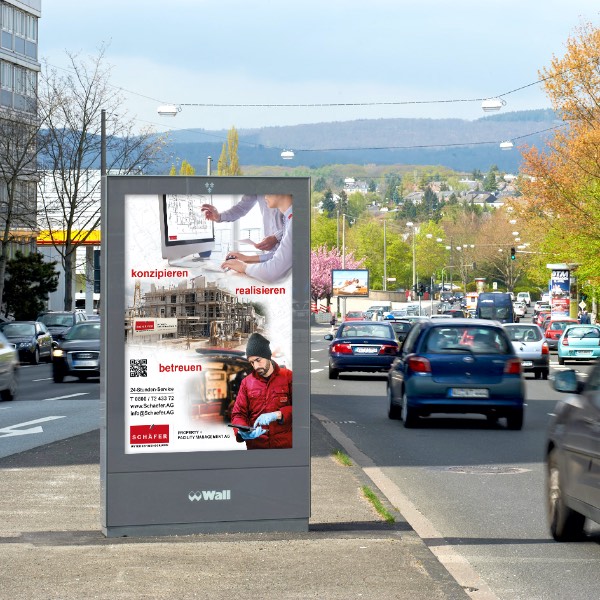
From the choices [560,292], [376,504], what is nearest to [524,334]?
[376,504]

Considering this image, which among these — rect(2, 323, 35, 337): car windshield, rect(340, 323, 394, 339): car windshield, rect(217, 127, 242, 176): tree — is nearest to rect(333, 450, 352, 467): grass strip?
rect(340, 323, 394, 339): car windshield

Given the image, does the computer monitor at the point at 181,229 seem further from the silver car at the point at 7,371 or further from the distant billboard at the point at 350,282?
the distant billboard at the point at 350,282

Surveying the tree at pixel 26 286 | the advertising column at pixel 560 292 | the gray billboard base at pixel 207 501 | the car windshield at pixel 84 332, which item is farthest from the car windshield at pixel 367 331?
the advertising column at pixel 560 292

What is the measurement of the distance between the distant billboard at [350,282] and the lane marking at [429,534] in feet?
329

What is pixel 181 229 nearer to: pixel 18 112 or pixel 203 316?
→ pixel 203 316

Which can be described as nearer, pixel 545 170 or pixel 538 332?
pixel 538 332

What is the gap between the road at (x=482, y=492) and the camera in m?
8.62

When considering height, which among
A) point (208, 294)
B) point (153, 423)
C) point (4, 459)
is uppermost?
point (208, 294)

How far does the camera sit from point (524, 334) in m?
38.1

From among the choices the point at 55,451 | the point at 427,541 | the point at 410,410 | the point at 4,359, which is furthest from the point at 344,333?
the point at 427,541

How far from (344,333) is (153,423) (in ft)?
89.5

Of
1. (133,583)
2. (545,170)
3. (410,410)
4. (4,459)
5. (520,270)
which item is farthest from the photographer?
(520,270)

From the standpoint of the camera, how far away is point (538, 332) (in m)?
38.3

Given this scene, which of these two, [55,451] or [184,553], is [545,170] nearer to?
[55,451]
